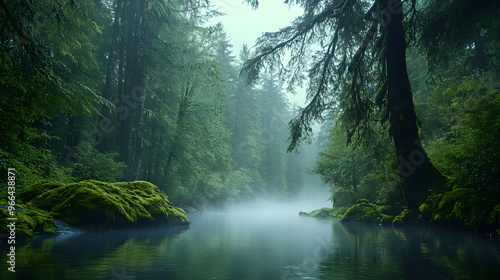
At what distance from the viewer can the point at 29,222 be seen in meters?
7.73

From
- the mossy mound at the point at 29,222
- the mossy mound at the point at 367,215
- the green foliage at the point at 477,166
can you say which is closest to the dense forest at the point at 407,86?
the green foliage at the point at 477,166

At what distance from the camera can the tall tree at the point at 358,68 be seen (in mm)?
9703

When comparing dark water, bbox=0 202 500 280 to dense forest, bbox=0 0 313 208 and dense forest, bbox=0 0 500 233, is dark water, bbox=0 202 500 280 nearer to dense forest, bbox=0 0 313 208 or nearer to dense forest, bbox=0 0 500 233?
dense forest, bbox=0 0 500 233

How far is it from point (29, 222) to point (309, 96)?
32.0ft

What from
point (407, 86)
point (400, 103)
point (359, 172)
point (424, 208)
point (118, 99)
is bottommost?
point (424, 208)

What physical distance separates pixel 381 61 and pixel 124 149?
12.8m

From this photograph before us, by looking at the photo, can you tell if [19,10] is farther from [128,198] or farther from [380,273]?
[380,273]

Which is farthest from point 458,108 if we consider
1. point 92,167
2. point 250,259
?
point 92,167

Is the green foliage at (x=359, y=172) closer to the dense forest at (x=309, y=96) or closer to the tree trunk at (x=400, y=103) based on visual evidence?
the dense forest at (x=309, y=96)

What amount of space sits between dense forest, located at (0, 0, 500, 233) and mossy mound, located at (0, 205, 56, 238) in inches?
44.8

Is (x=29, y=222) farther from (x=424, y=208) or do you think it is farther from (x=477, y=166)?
(x=424, y=208)

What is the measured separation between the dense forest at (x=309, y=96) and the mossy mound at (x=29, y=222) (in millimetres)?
1137

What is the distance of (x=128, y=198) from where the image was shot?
11.5 m

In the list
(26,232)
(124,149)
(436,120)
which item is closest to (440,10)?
(436,120)
